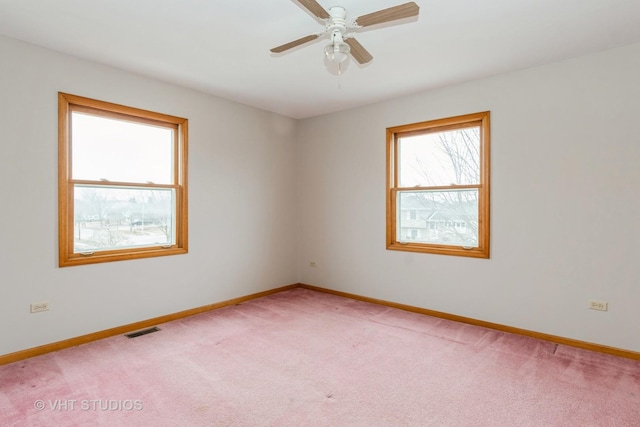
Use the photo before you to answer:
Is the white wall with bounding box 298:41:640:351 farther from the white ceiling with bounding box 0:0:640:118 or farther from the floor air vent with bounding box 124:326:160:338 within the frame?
the floor air vent with bounding box 124:326:160:338

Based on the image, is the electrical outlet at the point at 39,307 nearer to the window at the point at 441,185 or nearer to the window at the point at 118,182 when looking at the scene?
the window at the point at 118,182

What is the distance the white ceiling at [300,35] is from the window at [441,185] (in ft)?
2.02

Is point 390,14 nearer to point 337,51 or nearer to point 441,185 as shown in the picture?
point 337,51

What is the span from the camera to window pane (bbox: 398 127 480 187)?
13.0 ft

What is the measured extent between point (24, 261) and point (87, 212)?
67cm

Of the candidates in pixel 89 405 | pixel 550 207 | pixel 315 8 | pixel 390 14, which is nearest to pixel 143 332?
pixel 89 405

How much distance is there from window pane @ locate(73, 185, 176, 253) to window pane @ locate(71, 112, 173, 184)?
145 millimetres

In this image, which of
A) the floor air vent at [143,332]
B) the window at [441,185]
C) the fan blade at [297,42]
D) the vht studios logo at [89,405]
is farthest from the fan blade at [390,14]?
the floor air vent at [143,332]

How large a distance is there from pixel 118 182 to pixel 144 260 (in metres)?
0.87

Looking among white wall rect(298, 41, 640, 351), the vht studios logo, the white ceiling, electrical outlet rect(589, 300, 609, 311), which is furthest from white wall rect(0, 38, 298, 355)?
electrical outlet rect(589, 300, 609, 311)

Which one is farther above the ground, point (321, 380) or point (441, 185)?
point (441, 185)

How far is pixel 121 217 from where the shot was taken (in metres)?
3.72

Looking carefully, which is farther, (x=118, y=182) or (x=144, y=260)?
(x=144, y=260)

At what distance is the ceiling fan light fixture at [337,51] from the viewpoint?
7.53 ft
